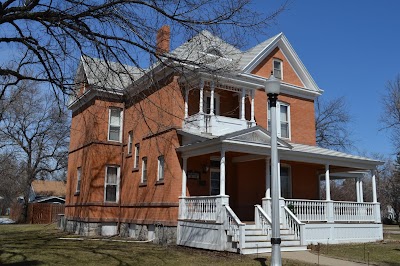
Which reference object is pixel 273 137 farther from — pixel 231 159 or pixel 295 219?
pixel 231 159

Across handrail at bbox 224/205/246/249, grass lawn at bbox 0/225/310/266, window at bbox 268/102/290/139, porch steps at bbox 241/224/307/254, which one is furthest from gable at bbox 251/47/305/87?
grass lawn at bbox 0/225/310/266

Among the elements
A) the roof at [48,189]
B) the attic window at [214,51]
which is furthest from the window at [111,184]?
the roof at [48,189]

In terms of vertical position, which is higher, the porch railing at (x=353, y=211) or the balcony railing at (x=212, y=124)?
the balcony railing at (x=212, y=124)

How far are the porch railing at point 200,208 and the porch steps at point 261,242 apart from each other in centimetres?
152

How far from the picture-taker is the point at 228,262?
500 inches

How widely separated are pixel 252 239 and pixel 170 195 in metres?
4.72

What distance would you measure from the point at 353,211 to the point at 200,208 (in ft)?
26.3

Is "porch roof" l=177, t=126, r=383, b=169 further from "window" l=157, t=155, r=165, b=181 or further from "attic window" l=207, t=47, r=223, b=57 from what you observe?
"attic window" l=207, t=47, r=223, b=57

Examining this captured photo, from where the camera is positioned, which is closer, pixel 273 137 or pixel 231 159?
pixel 273 137

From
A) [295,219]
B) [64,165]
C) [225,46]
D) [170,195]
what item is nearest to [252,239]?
[295,219]

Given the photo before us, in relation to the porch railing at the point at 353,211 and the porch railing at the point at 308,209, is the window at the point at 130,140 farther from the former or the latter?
the porch railing at the point at 353,211

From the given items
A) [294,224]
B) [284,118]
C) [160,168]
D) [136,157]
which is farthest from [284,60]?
[294,224]

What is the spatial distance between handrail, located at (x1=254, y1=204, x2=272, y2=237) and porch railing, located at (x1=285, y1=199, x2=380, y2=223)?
6.24 feet

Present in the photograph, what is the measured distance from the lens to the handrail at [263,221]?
16.1 metres
